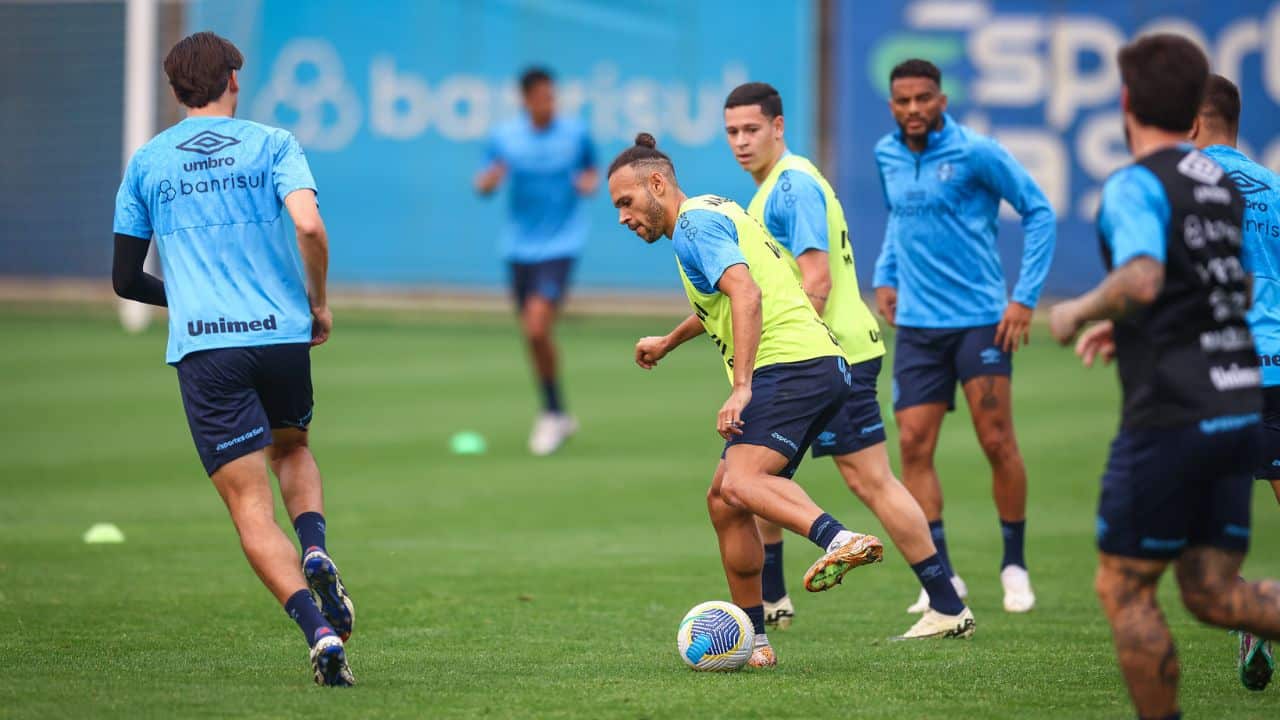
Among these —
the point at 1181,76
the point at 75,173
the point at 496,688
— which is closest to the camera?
the point at 1181,76

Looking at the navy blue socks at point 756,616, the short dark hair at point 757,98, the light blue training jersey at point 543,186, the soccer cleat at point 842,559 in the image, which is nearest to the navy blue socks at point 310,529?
the navy blue socks at point 756,616

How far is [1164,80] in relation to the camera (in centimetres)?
491

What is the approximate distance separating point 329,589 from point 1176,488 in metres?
2.99

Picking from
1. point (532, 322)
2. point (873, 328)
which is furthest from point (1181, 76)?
point (532, 322)

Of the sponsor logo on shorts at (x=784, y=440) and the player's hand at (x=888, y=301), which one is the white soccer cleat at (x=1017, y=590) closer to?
the player's hand at (x=888, y=301)

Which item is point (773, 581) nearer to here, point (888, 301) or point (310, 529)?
point (888, 301)

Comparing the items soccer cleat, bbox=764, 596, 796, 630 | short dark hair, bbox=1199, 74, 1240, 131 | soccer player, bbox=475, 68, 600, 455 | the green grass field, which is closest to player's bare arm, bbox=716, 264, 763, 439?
the green grass field

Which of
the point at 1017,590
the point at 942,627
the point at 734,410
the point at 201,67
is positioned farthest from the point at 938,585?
the point at 201,67

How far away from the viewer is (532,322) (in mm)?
14750

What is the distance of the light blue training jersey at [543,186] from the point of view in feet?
50.0

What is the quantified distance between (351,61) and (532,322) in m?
12.7

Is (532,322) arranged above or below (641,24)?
below

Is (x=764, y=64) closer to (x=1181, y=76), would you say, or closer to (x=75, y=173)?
(x=75, y=173)

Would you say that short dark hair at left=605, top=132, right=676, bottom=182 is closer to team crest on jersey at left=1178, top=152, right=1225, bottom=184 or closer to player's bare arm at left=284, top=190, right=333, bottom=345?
player's bare arm at left=284, top=190, right=333, bottom=345
